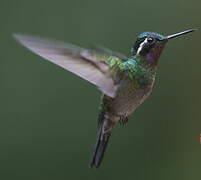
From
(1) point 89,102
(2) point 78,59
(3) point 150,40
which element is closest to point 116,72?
(3) point 150,40

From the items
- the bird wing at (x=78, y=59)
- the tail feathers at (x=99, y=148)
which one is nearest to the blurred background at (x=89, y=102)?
the tail feathers at (x=99, y=148)

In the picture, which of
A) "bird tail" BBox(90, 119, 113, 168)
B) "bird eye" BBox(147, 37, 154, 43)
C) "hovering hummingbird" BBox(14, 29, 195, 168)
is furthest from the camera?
"bird tail" BBox(90, 119, 113, 168)

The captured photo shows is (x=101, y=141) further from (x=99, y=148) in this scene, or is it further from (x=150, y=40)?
(x=150, y=40)

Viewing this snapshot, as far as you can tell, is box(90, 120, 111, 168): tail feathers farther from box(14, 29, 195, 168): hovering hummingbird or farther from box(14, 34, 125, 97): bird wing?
box(14, 34, 125, 97): bird wing

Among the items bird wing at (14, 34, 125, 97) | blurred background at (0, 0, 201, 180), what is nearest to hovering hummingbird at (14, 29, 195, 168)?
bird wing at (14, 34, 125, 97)

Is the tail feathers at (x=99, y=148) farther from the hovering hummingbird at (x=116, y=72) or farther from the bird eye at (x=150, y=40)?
the bird eye at (x=150, y=40)

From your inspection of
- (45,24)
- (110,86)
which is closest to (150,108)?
(45,24)
